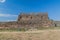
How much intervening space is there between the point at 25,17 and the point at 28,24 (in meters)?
5.22

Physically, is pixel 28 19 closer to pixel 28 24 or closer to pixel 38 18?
pixel 38 18

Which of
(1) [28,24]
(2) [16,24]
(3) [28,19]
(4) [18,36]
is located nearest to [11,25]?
(2) [16,24]

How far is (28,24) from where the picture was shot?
86.5 ft

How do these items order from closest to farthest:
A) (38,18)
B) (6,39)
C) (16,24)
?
(6,39) → (16,24) → (38,18)

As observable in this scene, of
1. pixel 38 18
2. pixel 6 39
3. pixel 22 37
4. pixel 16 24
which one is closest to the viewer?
pixel 6 39

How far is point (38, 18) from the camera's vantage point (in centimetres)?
3003

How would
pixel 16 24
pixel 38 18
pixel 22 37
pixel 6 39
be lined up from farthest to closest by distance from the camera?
1. pixel 38 18
2. pixel 16 24
3. pixel 22 37
4. pixel 6 39

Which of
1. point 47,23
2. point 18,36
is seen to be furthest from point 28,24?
point 18,36

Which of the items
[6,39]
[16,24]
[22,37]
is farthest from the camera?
[16,24]

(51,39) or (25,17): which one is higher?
(25,17)

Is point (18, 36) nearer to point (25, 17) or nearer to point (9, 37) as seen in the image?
point (9, 37)

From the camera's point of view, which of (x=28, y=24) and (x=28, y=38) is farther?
(x=28, y=24)

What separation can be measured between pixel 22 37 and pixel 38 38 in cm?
146

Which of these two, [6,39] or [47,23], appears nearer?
[6,39]
